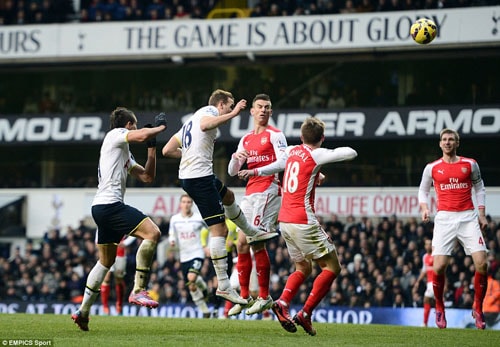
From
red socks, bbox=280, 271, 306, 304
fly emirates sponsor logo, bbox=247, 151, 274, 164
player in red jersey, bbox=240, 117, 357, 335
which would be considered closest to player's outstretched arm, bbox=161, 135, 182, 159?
fly emirates sponsor logo, bbox=247, 151, 274, 164

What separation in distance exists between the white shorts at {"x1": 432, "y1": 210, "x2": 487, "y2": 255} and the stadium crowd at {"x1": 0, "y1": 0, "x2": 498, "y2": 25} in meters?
15.5

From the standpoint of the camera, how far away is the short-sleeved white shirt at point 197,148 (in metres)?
13.0

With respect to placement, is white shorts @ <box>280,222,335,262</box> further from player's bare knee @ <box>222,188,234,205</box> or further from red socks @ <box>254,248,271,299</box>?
red socks @ <box>254,248,271,299</box>

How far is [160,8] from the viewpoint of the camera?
1293 inches

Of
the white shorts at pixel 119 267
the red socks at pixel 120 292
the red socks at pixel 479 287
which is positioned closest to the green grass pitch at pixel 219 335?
the red socks at pixel 479 287

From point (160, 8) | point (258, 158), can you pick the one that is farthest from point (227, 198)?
point (160, 8)

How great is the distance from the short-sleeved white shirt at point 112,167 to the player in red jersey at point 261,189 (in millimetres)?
1781

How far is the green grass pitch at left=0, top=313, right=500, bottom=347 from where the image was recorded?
11.4m

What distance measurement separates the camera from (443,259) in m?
15.0

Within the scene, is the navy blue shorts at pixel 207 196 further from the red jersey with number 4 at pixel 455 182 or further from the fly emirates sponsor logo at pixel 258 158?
the red jersey with number 4 at pixel 455 182

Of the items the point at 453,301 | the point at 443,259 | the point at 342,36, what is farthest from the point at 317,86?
the point at 443,259

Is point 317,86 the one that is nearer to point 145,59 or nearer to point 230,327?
point 145,59

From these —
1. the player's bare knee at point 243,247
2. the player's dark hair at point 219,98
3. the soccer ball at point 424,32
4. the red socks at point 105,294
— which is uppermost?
the soccer ball at point 424,32

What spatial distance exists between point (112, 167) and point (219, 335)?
2518 mm
